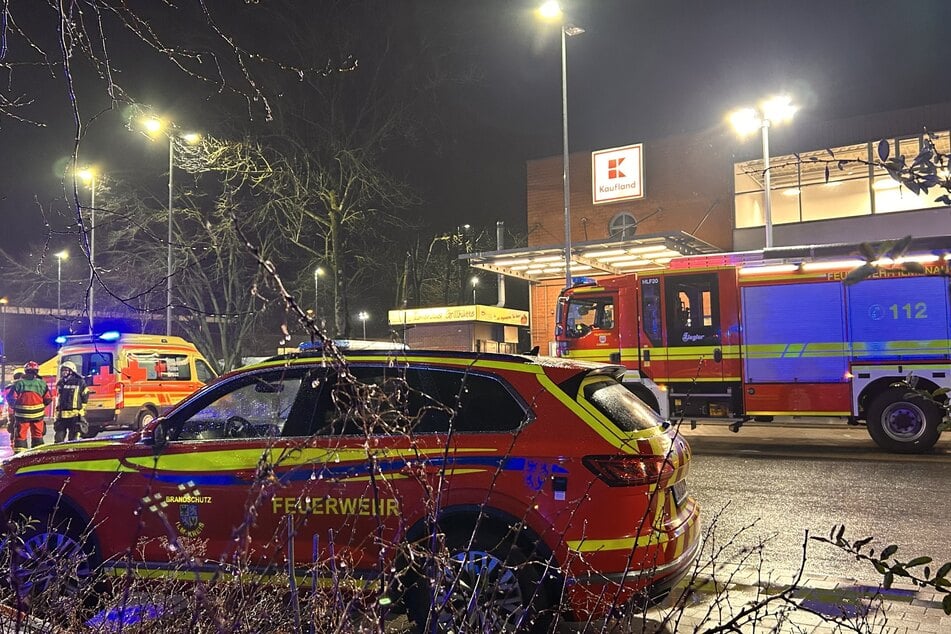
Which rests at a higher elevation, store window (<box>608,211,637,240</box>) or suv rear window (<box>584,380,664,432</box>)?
store window (<box>608,211,637,240</box>)

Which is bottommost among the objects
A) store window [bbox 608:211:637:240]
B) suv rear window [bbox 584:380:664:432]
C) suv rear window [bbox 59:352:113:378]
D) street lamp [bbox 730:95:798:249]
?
suv rear window [bbox 584:380:664:432]

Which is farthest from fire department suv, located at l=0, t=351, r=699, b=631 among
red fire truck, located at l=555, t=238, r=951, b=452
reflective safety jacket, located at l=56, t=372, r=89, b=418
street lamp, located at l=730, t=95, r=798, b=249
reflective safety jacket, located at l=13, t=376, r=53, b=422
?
street lamp, located at l=730, t=95, r=798, b=249

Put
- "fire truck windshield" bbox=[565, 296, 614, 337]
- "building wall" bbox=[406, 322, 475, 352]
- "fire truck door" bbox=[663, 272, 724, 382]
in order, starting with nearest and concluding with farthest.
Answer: "fire truck door" bbox=[663, 272, 724, 382] < "fire truck windshield" bbox=[565, 296, 614, 337] < "building wall" bbox=[406, 322, 475, 352]

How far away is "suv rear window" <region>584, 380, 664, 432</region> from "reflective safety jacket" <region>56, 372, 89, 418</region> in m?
11.3

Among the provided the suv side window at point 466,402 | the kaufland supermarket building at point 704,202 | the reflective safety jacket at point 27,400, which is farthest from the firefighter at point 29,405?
the kaufland supermarket building at point 704,202

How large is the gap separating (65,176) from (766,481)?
8.82m

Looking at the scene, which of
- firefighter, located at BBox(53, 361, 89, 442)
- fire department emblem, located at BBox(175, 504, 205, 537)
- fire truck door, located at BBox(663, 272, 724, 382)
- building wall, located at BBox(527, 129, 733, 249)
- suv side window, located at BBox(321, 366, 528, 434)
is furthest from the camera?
building wall, located at BBox(527, 129, 733, 249)

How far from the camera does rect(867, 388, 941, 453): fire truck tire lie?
11555 millimetres

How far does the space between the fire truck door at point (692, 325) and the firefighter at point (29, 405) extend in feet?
35.4

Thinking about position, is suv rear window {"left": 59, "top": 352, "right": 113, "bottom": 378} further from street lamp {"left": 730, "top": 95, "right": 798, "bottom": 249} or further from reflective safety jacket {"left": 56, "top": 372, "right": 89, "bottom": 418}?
street lamp {"left": 730, "top": 95, "right": 798, "bottom": 249}

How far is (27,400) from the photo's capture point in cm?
1222

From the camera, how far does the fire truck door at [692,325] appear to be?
13.2 meters

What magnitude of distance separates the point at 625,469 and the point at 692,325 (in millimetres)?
9749

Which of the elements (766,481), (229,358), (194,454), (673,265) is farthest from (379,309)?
(194,454)
